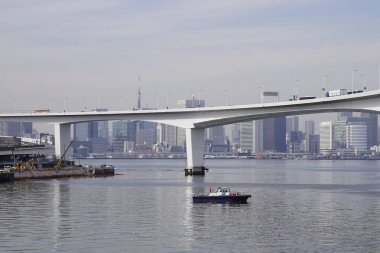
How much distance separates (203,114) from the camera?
171m

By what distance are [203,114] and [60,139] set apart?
131ft

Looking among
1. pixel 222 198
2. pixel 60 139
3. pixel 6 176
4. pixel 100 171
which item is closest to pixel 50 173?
pixel 100 171

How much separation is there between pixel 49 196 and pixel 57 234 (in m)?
42.5

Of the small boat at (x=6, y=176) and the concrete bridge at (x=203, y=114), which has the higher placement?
the concrete bridge at (x=203, y=114)

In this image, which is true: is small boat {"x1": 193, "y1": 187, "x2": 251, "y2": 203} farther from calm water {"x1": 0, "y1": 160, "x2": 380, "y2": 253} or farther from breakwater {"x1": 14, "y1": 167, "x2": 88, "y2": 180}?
breakwater {"x1": 14, "y1": 167, "x2": 88, "y2": 180}

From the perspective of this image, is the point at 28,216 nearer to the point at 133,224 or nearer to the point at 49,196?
the point at 133,224

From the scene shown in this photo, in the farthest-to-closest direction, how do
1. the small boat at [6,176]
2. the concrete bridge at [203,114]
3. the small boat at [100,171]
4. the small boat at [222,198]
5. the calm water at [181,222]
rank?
1. the small boat at [100,171]
2. the small boat at [6,176]
3. the concrete bridge at [203,114]
4. the small boat at [222,198]
5. the calm water at [181,222]

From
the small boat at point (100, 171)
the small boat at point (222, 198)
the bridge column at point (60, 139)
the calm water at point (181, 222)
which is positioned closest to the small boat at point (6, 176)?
the calm water at point (181, 222)

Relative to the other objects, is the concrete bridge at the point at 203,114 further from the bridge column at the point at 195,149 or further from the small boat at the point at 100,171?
the small boat at the point at 100,171

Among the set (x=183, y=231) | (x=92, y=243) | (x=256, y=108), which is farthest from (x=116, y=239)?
(x=256, y=108)

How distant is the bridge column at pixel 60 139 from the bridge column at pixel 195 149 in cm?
3130

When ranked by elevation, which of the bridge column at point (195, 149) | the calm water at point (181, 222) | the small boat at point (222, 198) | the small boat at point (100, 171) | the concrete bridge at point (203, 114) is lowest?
the calm water at point (181, 222)

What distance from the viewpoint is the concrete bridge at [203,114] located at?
427 feet

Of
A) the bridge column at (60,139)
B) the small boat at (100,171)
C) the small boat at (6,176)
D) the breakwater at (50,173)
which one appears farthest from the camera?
the bridge column at (60,139)
